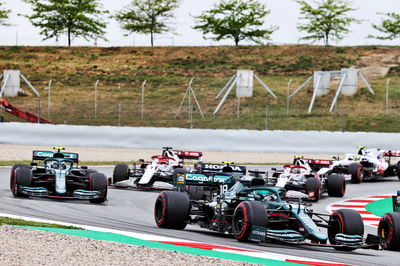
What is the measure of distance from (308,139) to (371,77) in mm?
21152

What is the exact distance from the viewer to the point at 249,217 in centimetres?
1148

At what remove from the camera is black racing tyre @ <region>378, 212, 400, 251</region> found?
11.4m

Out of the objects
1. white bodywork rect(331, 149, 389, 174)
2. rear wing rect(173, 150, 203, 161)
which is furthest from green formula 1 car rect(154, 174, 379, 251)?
white bodywork rect(331, 149, 389, 174)

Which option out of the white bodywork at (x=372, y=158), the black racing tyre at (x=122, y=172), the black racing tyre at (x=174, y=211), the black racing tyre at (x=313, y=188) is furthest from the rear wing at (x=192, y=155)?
the black racing tyre at (x=174, y=211)

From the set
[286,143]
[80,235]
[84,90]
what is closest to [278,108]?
[286,143]

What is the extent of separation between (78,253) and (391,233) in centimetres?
457

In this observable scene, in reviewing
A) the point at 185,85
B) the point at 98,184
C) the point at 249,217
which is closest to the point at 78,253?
the point at 249,217

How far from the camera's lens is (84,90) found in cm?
5234

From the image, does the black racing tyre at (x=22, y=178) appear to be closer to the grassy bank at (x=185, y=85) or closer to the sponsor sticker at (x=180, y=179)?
the sponsor sticker at (x=180, y=179)

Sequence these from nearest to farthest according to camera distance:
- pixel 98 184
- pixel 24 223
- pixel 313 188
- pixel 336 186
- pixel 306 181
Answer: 1. pixel 24 223
2. pixel 98 184
3. pixel 313 188
4. pixel 306 181
5. pixel 336 186

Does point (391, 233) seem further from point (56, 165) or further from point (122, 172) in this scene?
point (122, 172)

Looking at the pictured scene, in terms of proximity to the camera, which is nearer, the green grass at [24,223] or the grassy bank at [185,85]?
the green grass at [24,223]

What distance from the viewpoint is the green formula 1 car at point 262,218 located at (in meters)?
11.5

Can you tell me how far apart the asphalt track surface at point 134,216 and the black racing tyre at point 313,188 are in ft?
0.68
